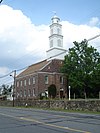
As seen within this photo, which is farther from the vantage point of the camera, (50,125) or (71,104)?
(71,104)

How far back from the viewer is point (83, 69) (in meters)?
74.1

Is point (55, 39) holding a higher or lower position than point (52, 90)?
higher

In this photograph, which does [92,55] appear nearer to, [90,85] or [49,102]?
[90,85]

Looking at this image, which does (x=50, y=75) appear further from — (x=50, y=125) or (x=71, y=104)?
(x=50, y=125)

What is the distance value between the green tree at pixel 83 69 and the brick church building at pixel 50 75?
11.6 feet

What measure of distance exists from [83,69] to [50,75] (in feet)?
34.7

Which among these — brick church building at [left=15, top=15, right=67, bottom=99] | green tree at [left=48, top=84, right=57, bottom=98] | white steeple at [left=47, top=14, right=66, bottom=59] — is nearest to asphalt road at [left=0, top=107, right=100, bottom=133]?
green tree at [left=48, top=84, right=57, bottom=98]

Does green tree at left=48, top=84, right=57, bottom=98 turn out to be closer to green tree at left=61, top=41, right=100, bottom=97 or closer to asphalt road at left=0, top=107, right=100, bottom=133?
green tree at left=61, top=41, right=100, bottom=97

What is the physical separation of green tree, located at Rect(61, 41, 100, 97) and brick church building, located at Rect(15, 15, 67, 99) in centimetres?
354

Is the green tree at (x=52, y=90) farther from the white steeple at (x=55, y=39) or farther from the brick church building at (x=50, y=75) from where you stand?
the white steeple at (x=55, y=39)

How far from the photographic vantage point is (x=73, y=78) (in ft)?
243

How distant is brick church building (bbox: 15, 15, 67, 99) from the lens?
78562 mm

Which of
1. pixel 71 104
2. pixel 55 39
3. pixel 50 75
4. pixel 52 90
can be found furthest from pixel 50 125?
pixel 55 39

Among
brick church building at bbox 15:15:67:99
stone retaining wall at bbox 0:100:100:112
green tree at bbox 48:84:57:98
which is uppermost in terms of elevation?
brick church building at bbox 15:15:67:99
